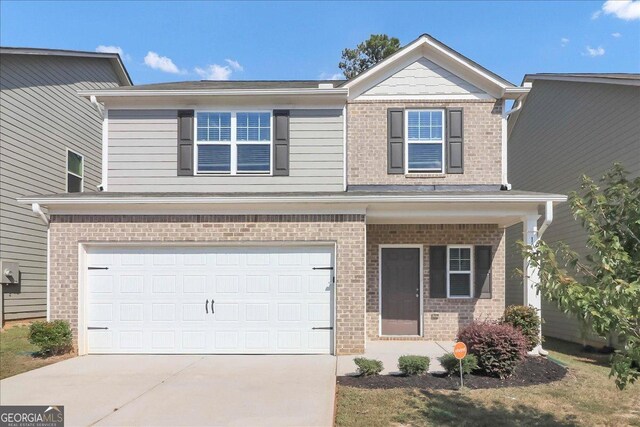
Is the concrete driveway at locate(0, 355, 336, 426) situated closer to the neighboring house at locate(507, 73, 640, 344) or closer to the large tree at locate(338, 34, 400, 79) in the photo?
the neighboring house at locate(507, 73, 640, 344)

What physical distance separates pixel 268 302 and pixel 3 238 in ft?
24.9

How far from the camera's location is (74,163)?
16.5 m

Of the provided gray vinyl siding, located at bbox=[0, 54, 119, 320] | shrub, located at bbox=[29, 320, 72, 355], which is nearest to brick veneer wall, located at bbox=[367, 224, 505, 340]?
shrub, located at bbox=[29, 320, 72, 355]

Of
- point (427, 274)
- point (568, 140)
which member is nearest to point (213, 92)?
point (427, 274)

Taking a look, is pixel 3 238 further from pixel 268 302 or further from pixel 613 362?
pixel 613 362

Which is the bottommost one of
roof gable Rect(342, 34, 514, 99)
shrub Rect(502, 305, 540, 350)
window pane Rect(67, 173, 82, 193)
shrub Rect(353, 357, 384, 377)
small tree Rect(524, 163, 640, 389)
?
shrub Rect(353, 357, 384, 377)

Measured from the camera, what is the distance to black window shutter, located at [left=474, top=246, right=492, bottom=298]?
39.8 feet

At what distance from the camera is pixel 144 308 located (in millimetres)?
10281

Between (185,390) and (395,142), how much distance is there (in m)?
6.98

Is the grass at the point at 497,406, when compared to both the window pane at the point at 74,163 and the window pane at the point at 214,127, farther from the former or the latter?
the window pane at the point at 74,163

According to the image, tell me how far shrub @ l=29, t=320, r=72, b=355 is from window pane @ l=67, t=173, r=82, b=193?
7.27 metres

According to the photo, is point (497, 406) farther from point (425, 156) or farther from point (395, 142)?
point (395, 142)

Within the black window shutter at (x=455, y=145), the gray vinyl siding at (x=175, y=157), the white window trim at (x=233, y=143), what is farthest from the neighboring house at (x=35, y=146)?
the black window shutter at (x=455, y=145)

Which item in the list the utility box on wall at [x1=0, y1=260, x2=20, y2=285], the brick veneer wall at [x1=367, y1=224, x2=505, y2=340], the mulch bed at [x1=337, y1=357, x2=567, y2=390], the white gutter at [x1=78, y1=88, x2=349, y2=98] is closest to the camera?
the mulch bed at [x1=337, y1=357, x2=567, y2=390]
